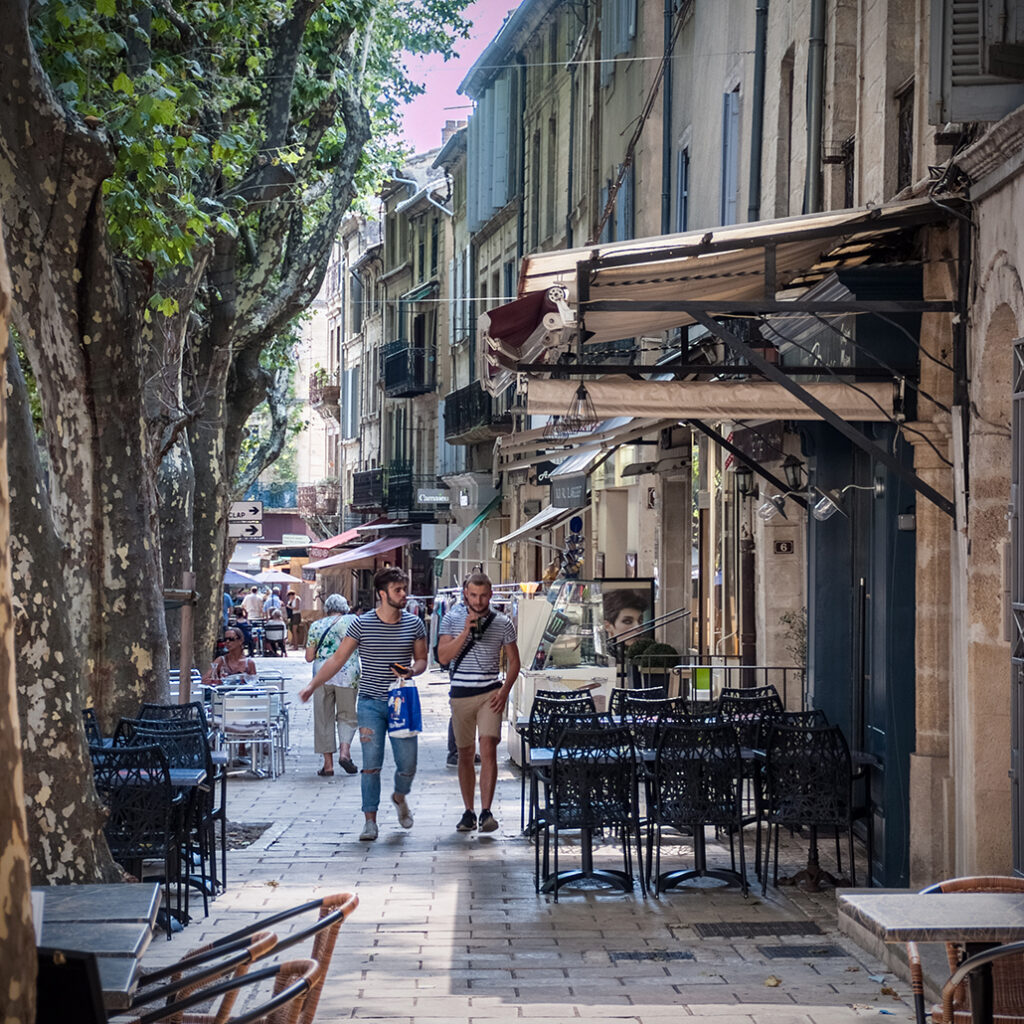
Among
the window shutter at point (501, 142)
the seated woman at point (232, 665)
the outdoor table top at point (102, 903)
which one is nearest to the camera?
the outdoor table top at point (102, 903)

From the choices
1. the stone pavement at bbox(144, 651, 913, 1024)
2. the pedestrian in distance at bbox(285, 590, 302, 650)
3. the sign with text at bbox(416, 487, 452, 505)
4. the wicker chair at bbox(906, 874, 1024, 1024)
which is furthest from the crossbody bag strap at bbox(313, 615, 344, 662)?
the pedestrian in distance at bbox(285, 590, 302, 650)

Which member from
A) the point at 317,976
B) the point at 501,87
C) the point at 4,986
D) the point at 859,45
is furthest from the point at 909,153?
the point at 501,87

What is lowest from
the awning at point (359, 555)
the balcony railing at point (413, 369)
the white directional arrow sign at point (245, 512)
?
the awning at point (359, 555)

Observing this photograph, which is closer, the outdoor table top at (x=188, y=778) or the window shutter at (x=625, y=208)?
the outdoor table top at (x=188, y=778)

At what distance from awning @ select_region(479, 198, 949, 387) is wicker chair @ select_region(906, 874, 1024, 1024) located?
3692mm

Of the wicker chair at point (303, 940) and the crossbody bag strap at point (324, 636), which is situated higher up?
the crossbody bag strap at point (324, 636)

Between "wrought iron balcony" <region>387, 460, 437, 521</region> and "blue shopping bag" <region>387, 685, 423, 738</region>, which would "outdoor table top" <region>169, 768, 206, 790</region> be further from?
"wrought iron balcony" <region>387, 460, 437, 521</region>

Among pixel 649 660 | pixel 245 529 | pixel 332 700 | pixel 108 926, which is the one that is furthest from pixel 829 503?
pixel 245 529

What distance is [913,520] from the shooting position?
966 cm

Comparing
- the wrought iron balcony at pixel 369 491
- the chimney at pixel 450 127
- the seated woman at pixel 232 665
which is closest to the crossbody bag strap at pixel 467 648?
the seated woman at pixel 232 665

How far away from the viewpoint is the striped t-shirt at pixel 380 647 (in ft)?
39.2

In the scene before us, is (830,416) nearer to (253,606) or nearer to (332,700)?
(332,700)

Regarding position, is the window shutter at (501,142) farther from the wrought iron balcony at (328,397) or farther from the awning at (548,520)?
the wrought iron balcony at (328,397)

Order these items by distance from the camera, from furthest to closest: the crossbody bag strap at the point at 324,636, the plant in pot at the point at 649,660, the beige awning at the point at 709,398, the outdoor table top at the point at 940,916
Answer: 1. the plant in pot at the point at 649,660
2. the crossbody bag strap at the point at 324,636
3. the beige awning at the point at 709,398
4. the outdoor table top at the point at 940,916
